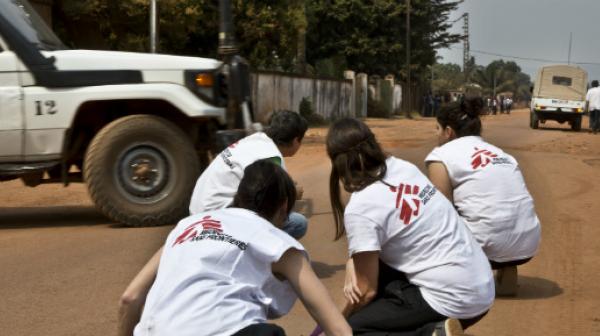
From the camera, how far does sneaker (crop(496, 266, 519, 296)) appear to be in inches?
241

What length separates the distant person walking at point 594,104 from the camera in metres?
27.3

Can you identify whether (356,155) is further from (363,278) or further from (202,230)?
(202,230)

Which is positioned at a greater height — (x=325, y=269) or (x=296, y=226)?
(x=296, y=226)

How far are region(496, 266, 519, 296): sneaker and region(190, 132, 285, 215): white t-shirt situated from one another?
5.76ft

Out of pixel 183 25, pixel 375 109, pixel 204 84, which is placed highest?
pixel 183 25

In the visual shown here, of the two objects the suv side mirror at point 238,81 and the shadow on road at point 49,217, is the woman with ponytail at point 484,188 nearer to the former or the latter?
the suv side mirror at point 238,81

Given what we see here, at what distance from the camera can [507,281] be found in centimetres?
623

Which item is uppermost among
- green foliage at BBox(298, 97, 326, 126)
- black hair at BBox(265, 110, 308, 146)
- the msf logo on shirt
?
black hair at BBox(265, 110, 308, 146)

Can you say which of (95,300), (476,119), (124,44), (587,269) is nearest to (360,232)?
(476,119)

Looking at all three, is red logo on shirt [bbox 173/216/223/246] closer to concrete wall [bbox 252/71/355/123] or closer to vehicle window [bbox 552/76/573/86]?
concrete wall [bbox 252/71/355/123]

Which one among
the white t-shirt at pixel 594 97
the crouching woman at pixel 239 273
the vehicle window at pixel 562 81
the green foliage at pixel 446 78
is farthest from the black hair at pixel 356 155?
the green foliage at pixel 446 78

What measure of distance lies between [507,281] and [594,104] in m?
23.1

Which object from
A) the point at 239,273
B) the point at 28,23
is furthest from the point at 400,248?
the point at 28,23

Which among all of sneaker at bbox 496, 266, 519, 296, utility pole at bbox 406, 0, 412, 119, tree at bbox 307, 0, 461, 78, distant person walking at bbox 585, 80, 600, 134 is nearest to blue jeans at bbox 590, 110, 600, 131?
distant person walking at bbox 585, 80, 600, 134
